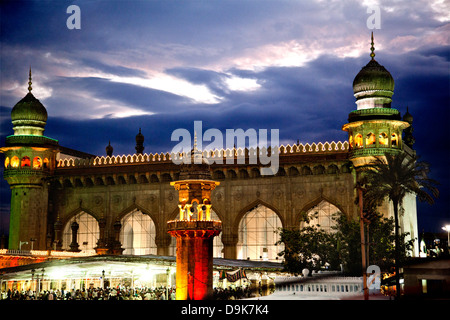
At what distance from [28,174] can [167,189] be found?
9125mm

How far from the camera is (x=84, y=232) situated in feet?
160

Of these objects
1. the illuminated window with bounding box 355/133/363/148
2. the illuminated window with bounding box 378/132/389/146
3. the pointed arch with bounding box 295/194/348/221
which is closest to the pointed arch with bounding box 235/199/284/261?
the pointed arch with bounding box 295/194/348/221

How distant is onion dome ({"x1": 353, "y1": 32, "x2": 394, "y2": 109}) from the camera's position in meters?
42.0

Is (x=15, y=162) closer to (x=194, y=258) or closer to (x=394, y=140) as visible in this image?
(x=194, y=258)

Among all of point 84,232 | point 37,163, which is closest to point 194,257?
point 84,232

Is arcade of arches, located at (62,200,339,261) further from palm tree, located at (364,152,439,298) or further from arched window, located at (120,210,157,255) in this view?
palm tree, located at (364,152,439,298)

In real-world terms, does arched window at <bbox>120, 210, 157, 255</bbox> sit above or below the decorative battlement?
below

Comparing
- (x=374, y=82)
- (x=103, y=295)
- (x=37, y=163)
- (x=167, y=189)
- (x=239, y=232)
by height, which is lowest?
(x=103, y=295)

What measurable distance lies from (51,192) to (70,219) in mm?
2198

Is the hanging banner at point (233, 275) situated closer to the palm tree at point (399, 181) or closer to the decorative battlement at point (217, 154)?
the palm tree at point (399, 181)

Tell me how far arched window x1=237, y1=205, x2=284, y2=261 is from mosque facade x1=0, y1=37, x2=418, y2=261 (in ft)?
0.20

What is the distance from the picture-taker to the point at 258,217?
45.2 metres
